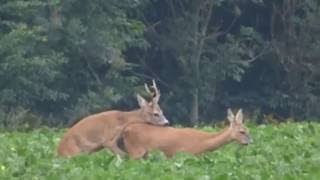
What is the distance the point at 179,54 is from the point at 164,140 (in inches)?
966

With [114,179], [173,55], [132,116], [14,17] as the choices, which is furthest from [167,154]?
[173,55]

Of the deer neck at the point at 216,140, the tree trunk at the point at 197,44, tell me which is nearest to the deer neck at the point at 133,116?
the deer neck at the point at 216,140

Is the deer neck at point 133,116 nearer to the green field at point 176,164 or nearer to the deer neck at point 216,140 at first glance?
the green field at point 176,164

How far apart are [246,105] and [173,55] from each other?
2.37m

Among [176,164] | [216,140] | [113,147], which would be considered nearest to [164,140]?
[113,147]

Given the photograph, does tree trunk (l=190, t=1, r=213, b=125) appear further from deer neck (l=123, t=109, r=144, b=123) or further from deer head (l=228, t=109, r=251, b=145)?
deer head (l=228, t=109, r=251, b=145)

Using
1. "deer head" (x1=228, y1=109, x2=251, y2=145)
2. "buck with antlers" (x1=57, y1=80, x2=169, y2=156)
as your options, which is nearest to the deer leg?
"buck with antlers" (x1=57, y1=80, x2=169, y2=156)

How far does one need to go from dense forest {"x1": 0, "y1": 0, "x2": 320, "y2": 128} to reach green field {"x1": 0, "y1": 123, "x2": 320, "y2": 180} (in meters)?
18.3

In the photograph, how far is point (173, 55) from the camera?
135 feet

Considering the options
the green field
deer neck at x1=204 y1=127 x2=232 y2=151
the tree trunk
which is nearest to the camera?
Answer: the green field

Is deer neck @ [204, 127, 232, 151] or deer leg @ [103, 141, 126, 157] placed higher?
A: deer leg @ [103, 141, 126, 157]

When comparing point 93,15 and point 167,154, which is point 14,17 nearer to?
point 93,15

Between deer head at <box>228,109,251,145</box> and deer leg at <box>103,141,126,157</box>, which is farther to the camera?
deer head at <box>228,109,251,145</box>

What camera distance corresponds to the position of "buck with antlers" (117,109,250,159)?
636 inches
